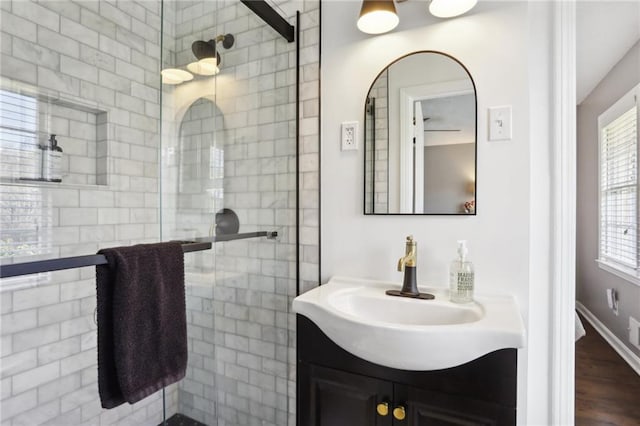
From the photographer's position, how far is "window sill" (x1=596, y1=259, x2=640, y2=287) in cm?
259

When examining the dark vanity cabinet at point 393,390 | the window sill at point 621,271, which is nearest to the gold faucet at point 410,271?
the dark vanity cabinet at point 393,390

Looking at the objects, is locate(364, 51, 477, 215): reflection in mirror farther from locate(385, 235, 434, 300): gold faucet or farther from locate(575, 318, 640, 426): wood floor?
locate(575, 318, 640, 426): wood floor

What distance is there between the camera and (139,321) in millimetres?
902

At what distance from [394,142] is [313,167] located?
384mm

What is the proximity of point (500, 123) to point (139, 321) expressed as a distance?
4.36ft

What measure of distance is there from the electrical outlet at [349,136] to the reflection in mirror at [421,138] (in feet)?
0.16

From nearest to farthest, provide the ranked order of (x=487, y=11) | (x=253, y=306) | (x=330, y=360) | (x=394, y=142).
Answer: (x=330, y=360), (x=487, y=11), (x=394, y=142), (x=253, y=306)

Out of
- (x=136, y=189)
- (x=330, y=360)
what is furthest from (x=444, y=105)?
(x=136, y=189)

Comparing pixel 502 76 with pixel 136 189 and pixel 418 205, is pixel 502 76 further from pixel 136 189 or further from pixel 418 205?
pixel 136 189

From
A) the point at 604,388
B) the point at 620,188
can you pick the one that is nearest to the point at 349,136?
the point at 604,388

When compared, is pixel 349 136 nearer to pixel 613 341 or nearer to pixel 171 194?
pixel 171 194

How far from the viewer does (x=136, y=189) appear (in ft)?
5.49

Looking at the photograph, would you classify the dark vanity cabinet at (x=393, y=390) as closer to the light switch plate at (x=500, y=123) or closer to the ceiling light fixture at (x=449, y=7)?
the light switch plate at (x=500, y=123)

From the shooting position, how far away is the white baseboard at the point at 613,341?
2.56 metres
